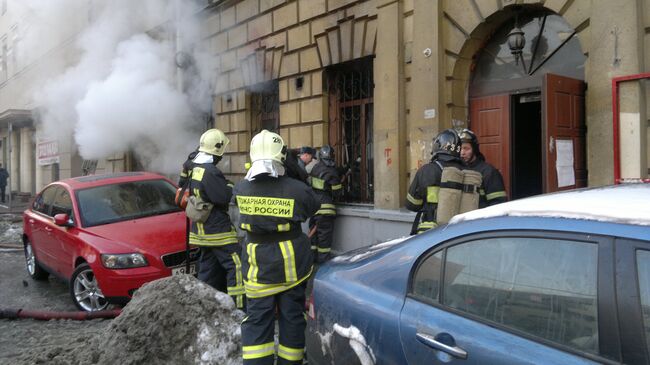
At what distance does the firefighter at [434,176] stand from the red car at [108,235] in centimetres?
242

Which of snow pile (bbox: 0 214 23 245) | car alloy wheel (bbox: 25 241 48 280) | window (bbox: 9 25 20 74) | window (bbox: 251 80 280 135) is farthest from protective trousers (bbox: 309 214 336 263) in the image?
window (bbox: 9 25 20 74)

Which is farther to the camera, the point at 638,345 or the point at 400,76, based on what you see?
the point at 400,76

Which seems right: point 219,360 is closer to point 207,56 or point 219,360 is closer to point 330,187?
point 330,187

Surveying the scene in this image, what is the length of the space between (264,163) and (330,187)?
13.1 ft

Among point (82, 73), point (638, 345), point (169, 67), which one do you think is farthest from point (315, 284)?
point (82, 73)

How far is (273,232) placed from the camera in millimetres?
3223

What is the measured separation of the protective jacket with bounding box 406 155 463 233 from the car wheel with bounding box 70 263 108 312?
326 centimetres

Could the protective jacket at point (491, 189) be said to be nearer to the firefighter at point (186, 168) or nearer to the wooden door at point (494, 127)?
the wooden door at point (494, 127)

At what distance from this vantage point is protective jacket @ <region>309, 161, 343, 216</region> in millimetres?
7152

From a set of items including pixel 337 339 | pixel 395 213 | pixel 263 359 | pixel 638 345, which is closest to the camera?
pixel 638 345

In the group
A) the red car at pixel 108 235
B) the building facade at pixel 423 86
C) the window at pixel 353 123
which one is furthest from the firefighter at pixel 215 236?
the window at pixel 353 123

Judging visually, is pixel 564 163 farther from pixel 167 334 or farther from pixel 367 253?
pixel 167 334

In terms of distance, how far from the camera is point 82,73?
12047 mm

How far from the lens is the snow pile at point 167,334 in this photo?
342 cm
